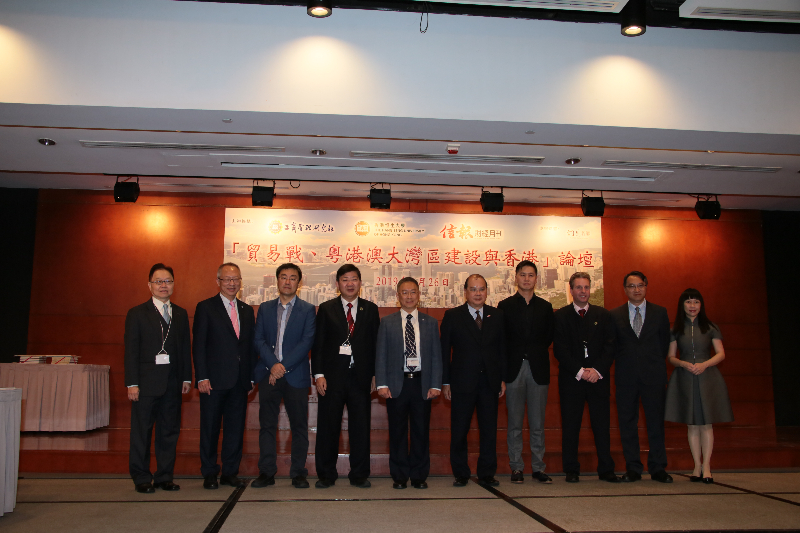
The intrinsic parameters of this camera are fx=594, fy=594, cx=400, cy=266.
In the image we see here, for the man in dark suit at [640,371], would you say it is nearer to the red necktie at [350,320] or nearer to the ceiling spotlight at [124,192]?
the red necktie at [350,320]

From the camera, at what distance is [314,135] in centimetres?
486

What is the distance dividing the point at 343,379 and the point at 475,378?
0.95 metres

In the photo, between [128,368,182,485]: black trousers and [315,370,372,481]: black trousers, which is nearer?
[128,368,182,485]: black trousers

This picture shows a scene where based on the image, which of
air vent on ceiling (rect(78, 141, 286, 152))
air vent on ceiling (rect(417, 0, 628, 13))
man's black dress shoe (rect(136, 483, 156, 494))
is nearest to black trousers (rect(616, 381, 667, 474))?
air vent on ceiling (rect(417, 0, 628, 13))

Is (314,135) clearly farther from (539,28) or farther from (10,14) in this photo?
(10,14)

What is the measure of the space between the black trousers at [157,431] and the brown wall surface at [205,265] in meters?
2.37

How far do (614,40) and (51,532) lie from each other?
476 cm

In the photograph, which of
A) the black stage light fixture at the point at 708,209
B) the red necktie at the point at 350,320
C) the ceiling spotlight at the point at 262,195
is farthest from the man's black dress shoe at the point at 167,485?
the black stage light fixture at the point at 708,209

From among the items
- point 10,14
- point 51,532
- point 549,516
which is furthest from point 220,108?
point 549,516

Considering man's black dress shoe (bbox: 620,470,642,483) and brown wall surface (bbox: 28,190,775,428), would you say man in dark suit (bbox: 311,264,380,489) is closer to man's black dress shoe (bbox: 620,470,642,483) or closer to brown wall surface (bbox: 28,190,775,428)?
man's black dress shoe (bbox: 620,470,642,483)

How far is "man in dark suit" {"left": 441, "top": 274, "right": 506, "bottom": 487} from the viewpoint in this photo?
4.30 meters

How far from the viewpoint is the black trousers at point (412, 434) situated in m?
4.18

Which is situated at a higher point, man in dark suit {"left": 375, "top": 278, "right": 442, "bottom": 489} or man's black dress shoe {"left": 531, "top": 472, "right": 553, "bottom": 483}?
man in dark suit {"left": 375, "top": 278, "right": 442, "bottom": 489}

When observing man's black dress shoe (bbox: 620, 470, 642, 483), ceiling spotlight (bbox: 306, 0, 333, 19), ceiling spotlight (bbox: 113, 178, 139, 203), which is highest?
ceiling spotlight (bbox: 306, 0, 333, 19)
